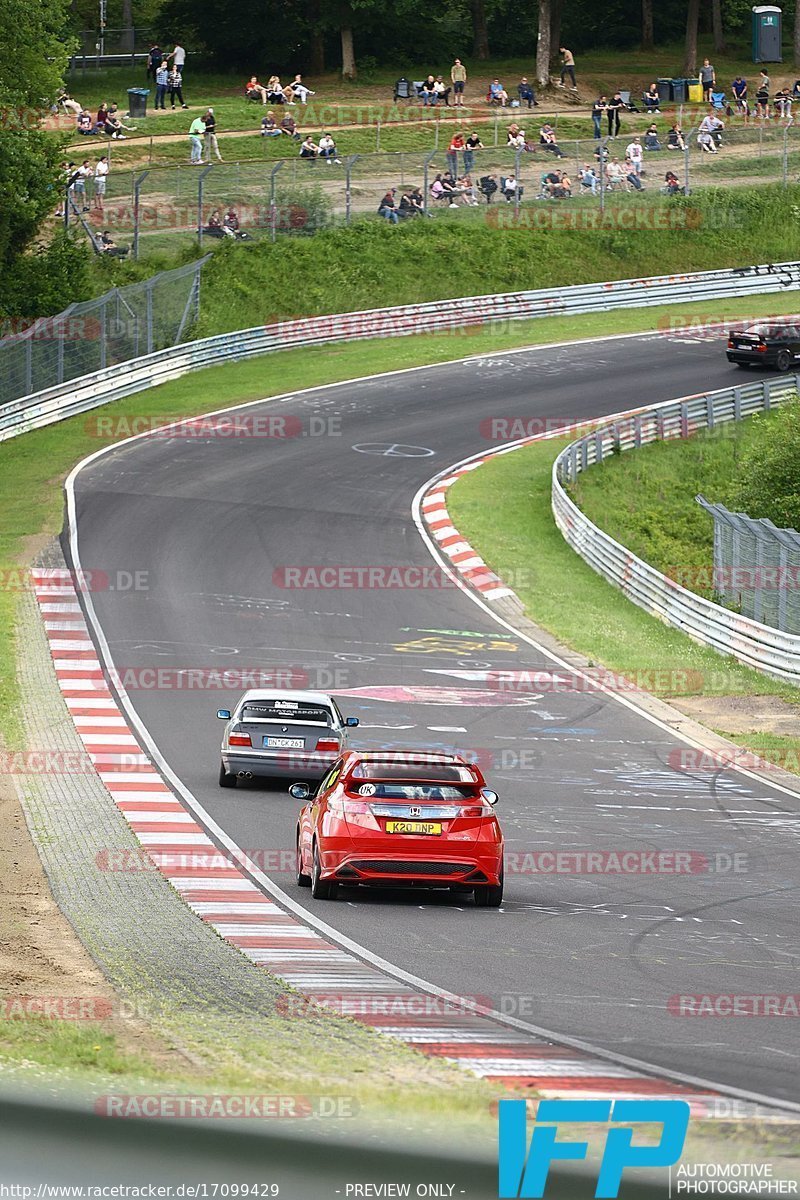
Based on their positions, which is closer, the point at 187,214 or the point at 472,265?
A: the point at 187,214

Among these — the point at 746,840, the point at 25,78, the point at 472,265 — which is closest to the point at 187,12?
the point at 472,265

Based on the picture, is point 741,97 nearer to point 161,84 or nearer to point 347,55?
point 347,55

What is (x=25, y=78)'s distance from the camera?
1890 inches

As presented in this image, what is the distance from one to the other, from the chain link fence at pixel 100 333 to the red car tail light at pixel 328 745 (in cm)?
2432

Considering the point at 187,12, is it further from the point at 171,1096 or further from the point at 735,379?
the point at 171,1096

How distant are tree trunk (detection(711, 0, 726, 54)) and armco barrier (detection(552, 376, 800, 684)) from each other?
1792 inches

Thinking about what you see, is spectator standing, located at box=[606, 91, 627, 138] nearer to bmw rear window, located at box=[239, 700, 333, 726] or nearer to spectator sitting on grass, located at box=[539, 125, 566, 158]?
spectator sitting on grass, located at box=[539, 125, 566, 158]

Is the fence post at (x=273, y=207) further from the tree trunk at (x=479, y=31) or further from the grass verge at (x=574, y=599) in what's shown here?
the tree trunk at (x=479, y=31)

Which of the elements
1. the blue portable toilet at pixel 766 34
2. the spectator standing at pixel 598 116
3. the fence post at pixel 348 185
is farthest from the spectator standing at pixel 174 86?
the blue portable toilet at pixel 766 34

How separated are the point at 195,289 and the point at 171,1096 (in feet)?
169

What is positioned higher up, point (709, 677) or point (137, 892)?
point (137, 892)

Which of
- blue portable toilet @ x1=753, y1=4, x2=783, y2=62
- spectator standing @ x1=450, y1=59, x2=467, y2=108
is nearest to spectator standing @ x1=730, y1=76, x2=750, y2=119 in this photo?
blue portable toilet @ x1=753, y1=4, x2=783, y2=62

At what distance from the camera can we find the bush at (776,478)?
36.3 m

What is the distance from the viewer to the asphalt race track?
10984mm
